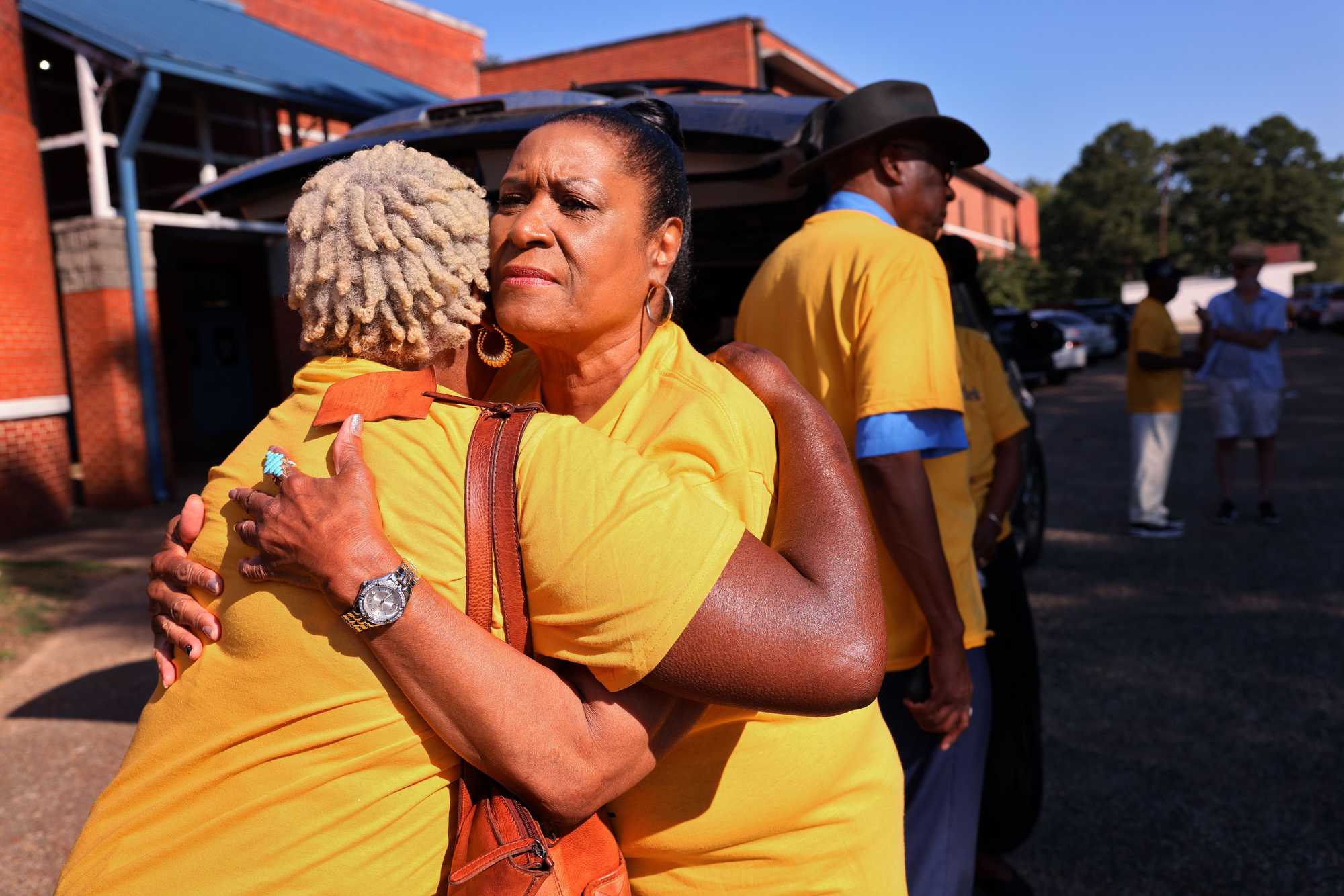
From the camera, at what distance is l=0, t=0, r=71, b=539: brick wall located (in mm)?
10406

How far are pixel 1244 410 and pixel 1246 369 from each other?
0.33 m

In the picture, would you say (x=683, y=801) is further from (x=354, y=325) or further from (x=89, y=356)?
(x=89, y=356)

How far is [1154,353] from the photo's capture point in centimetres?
793

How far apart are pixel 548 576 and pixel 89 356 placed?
479 inches

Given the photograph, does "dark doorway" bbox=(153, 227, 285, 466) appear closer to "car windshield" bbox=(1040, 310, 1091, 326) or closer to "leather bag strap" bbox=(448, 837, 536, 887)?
"leather bag strap" bbox=(448, 837, 536, 887)

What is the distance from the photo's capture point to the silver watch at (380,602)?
1.24 m

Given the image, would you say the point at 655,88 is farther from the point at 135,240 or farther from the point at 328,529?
the point at 135,240

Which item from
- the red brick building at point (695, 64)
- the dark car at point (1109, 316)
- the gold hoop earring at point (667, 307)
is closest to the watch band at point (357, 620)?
the gold hoop earring at point (667, 307)

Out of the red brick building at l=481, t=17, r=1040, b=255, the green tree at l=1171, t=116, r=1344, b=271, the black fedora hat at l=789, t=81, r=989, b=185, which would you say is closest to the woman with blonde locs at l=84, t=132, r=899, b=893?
the black fedora hat at l=789, t=81, r=989, b=185

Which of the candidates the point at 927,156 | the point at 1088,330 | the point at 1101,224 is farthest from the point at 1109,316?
the point at 1101,224

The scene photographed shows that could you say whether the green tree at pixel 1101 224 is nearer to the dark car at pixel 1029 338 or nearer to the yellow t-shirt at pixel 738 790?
the dark car at pixel 1029 338

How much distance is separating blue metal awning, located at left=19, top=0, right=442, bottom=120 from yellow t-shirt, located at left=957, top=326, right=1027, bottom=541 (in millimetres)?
10474

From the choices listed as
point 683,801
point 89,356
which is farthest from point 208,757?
point 89,356

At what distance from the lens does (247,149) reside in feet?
51.1
